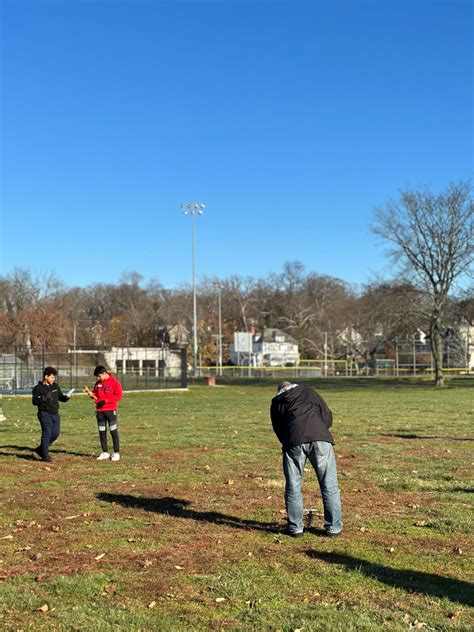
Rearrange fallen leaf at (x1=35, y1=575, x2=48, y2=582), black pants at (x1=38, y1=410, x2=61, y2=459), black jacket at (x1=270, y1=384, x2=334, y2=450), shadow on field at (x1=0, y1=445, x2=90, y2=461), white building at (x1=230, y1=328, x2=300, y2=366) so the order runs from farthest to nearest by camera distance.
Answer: white building at (x1=230, y1=328, x2=300, y2=366), shadow on field at (x1=0, y1=445, x2=90, y2=461), black pants at (x1=38, y1=410, x2=61, y2=459), black jacket at (x1=270, y1=384, x2=334, y2=450), fallen leaf at (x1=35, y1=575, x2=48, y2=582)

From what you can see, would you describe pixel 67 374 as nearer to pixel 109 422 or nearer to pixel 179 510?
pixel 109 422

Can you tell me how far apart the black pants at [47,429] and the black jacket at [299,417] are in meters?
6.85

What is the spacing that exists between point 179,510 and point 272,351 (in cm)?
11051

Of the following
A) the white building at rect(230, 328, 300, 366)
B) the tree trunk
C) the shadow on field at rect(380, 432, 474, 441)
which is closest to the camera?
the shadow on field at rect(380, 432, 474, 441)

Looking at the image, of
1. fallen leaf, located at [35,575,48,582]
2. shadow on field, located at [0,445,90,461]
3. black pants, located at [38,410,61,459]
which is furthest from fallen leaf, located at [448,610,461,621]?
shadow on field, located at [0,445,90,461]

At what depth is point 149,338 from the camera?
11212cm

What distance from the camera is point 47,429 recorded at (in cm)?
1406

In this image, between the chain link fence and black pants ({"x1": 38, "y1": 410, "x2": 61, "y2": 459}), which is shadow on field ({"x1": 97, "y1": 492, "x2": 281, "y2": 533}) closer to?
black pants ({"x1": 38, "y1": 410, "x2": 61, "y2": 459})

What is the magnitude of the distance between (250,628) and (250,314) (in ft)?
401

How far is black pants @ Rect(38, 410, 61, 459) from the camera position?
46.0 ft

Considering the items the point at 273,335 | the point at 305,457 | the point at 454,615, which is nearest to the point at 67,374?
the point at 305,457

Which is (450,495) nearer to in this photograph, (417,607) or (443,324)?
(417,607)

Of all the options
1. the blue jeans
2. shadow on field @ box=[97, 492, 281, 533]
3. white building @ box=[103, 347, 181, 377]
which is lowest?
shadow on field @ box=[97, 492, 281, 533]

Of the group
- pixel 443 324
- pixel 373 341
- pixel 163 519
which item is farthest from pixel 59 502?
pixel 373 341
